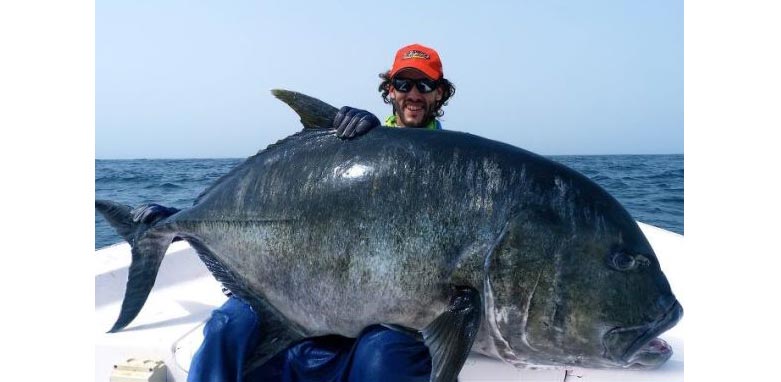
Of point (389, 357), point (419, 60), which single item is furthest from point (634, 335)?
point (419, 60)

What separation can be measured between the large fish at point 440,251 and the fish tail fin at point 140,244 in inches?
13.5

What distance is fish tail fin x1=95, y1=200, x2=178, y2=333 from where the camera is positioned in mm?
2736

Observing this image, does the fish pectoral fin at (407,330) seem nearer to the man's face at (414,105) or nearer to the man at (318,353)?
the man at (318,353)

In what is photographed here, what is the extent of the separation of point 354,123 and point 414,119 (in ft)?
4.94

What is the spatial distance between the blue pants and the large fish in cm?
6

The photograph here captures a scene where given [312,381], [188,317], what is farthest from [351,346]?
[188,317]

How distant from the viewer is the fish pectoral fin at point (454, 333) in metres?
2.05

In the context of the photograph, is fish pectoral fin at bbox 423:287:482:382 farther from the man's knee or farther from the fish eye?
the fish eye

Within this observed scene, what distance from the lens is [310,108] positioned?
254cm

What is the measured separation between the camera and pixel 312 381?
2514 mm

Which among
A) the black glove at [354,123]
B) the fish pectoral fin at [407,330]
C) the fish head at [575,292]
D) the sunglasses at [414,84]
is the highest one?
the sunglasses at [414,84]

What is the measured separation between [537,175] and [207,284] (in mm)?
3018

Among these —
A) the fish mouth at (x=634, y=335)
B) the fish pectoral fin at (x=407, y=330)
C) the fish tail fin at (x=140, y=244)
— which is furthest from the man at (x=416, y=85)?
the fish mouth at (x=634, y=335)

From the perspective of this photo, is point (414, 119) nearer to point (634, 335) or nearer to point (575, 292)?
point (575, 292)
